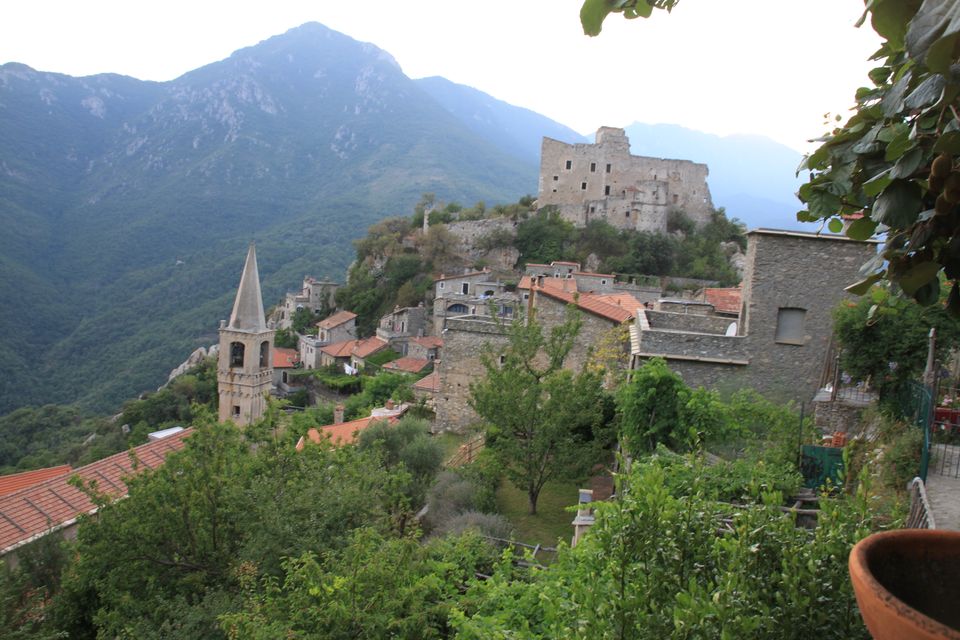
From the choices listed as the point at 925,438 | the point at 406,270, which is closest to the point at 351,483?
the point at 925,438

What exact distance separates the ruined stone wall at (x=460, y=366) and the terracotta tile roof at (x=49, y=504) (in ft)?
29.2

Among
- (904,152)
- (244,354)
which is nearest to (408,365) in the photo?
(244,354)

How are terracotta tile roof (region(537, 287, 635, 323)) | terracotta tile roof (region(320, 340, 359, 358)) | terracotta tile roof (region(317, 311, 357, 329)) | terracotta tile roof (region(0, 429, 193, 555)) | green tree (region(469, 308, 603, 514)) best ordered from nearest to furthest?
terracotta tile roof (region(0, 429, 193, 555))
green tree (region(469, 308, 603, 514))
terracotta tile roof (region(537, 287, 635, 323))
terracotta tile roof (region(320, 340, 359, 358))
terracotta tile roof (region(317, 311, 357, 329))

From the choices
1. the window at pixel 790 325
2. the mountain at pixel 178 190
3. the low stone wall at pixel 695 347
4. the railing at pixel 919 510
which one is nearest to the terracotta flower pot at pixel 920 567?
the railing at pixel 919 510

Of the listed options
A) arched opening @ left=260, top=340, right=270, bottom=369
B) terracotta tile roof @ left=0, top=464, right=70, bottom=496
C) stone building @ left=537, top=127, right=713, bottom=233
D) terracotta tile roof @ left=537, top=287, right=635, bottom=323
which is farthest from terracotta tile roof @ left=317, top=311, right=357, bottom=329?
terracotta tile roof @ left=537, top=287, right=635, bottom=323

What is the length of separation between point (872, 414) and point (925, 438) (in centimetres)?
371

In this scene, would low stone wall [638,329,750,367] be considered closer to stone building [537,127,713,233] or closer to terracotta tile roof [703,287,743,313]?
terracotta tile roof [703,287,743,313]

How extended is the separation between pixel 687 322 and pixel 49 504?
52.1 feet

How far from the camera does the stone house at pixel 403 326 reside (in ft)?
160

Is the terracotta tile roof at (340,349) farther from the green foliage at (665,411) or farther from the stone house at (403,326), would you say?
the green foliage at (665,411)

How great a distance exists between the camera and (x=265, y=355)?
30.3 meters

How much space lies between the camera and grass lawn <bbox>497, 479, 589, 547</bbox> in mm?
13539

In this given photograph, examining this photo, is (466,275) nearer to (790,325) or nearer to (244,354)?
(244,354)

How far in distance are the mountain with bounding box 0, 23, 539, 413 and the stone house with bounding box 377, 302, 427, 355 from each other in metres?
25.4
